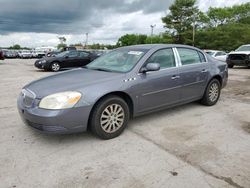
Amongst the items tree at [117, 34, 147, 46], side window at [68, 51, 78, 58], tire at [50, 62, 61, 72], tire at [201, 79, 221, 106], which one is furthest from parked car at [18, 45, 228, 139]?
tree at [117, 34, 147, 46]

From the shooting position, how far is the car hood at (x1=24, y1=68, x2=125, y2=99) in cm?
349

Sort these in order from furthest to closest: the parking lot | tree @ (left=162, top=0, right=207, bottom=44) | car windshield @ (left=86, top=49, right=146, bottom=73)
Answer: tree @ (left=162, top=0, right=207, bottom=44)
car windshield @ (left=86, top=49, right=146, bottom=73)
the parking lot

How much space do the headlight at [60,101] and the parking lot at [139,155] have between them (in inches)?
24.9

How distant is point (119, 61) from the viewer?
14.7 ft

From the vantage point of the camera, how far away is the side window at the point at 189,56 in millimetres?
4910

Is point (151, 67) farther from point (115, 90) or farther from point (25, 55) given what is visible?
point (25, 55)

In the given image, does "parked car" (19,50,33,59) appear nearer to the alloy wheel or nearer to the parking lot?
the parking lot

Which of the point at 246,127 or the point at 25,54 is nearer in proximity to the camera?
the point at 246,127

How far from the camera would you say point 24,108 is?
3617 mm

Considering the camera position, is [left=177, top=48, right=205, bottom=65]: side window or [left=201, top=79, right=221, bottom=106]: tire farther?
[left=201, top=79, right=221, bottom=106]: tire

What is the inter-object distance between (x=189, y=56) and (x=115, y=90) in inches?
86.4

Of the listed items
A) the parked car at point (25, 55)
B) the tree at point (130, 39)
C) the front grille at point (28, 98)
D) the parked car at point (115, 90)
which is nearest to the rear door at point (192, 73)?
the parked car at point (115, 90)

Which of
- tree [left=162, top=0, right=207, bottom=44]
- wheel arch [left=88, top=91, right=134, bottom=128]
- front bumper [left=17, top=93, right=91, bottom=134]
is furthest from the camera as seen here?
tree [left=162, top=0, right=207, bottom=44]

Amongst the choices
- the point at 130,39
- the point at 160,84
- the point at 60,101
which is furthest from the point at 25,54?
the point at 130,39
